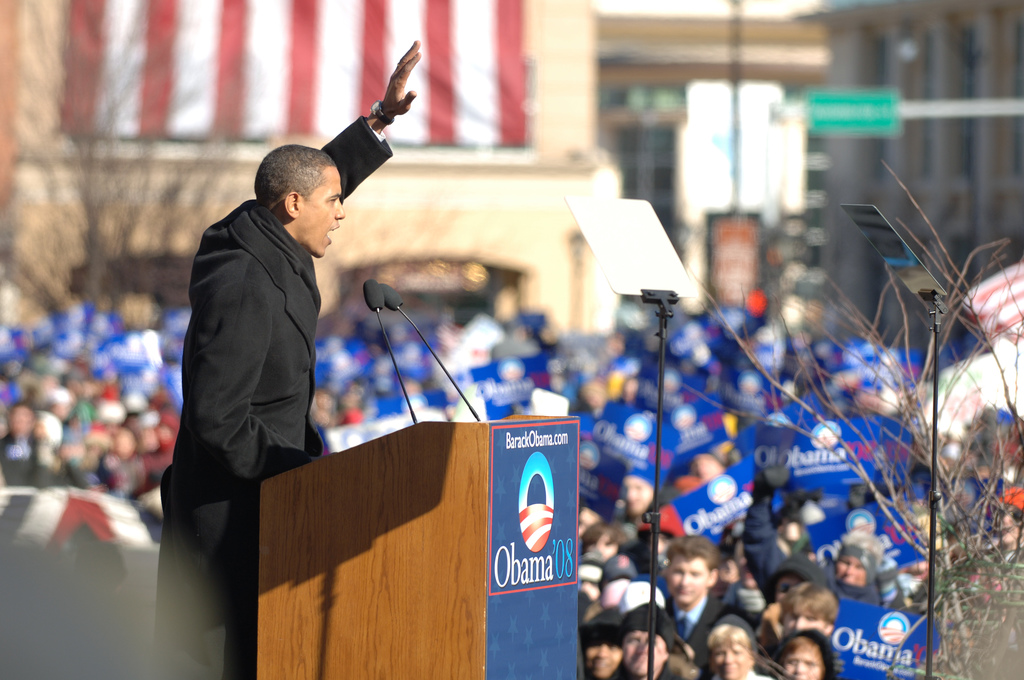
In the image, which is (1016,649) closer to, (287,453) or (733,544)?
(287,453)

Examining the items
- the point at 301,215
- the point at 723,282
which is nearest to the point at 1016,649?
the point at 301,215

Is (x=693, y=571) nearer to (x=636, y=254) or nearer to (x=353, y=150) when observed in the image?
(x=636, y=254)

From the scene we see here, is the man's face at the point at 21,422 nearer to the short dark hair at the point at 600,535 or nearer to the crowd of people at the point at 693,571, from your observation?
the crowd of people at the point at 693,571

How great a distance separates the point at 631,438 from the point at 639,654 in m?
4.02

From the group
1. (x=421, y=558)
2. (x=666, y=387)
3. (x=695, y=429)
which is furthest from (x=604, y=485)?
(x=421, y=558)

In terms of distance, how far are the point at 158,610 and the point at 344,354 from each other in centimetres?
1335

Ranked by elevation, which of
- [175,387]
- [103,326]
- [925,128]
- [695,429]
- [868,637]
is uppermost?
[925,128]

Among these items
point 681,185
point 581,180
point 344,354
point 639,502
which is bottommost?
point 639,502

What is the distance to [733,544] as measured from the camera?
756cm

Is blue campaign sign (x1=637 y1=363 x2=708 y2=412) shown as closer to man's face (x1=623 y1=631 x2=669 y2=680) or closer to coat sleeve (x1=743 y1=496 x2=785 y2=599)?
coat sleeve (x1=743 y1=496 x2=785 y2=599)

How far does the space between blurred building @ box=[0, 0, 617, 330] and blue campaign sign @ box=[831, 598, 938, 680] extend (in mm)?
14423

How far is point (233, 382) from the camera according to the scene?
3.30 metres

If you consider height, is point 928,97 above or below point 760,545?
above

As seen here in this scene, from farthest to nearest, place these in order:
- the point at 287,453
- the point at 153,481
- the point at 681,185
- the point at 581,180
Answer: the point at 681,185
the point at 581,180
the point at 153,481
the point at 287,453
